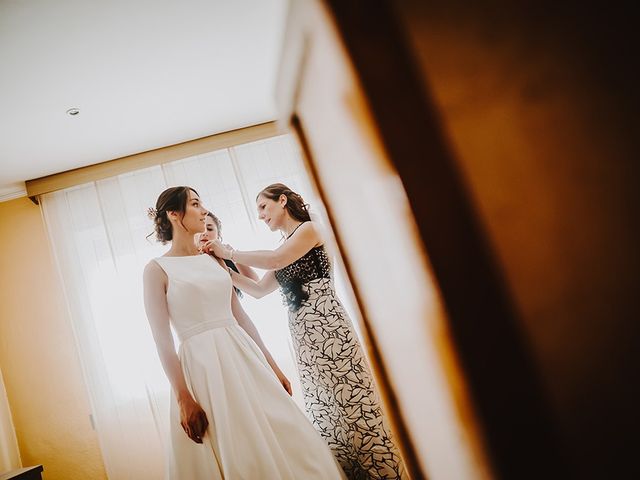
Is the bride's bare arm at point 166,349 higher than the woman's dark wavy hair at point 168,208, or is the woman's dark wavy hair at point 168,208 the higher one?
the woman's dark wavy hair at point 168,208

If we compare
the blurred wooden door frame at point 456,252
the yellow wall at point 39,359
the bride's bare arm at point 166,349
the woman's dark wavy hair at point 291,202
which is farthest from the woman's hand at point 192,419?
the yellow wall at point 39,359

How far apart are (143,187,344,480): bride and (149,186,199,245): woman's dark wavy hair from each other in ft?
0.43

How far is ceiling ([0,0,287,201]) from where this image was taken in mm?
2047

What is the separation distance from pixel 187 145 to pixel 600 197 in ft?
12.0

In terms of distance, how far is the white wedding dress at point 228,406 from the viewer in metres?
1.43

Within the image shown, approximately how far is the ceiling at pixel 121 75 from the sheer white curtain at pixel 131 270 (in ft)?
1.09

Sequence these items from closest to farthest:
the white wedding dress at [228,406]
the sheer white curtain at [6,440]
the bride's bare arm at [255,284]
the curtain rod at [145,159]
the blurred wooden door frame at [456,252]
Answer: the blurred wooden door frame at [456,252] < the white wedding dress at [228,406] < the bride's bare arm at [255,284] < the sheer white curtain at [6,440] < the curtain rod at [145,159]

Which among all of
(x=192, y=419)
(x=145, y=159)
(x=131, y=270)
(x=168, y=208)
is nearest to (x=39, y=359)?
(x=131, y=270)

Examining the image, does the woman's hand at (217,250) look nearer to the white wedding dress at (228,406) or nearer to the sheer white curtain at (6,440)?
the white wedding dress at (228,406)

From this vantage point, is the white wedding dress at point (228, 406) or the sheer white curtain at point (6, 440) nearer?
the white wedding dress at point (228, 406)

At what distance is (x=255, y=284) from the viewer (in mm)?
2234

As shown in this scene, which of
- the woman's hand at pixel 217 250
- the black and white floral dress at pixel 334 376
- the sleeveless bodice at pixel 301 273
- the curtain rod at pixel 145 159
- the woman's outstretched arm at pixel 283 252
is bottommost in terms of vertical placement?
the black and white floral dress at pixel 334 376

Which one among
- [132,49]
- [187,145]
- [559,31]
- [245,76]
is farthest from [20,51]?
[559,31]

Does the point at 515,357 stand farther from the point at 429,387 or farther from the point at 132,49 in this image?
the point at 132,49
